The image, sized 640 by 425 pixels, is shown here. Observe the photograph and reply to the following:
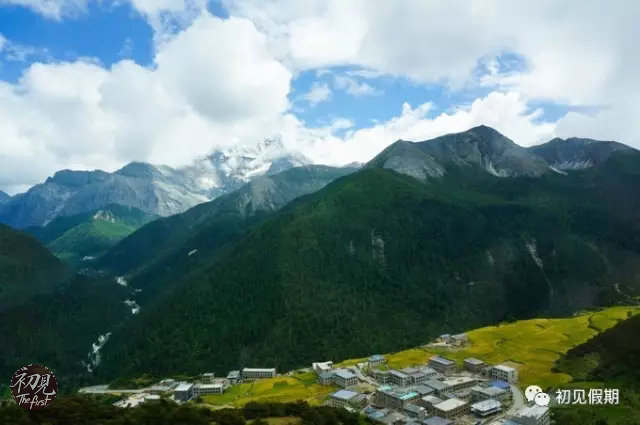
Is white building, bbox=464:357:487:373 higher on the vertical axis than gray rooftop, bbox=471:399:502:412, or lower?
higher

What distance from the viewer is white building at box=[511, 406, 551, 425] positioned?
85062mm

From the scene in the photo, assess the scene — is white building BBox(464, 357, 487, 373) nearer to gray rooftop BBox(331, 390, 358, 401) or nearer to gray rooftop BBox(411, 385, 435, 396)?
gray rooftop BBox(411, 385, 435, 396)

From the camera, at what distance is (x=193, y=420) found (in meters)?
76.7

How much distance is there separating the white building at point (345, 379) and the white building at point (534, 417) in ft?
128

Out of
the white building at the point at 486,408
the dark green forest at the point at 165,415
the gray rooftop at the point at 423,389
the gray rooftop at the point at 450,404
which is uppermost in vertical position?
the dark green forest at the point at 165,415

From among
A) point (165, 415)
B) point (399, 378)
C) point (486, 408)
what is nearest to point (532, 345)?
point (399, 378)

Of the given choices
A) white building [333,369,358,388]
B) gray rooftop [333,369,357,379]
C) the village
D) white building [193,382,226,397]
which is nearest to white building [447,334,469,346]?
the village

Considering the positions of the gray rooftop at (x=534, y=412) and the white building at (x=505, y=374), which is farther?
the white building at (x=505, y=374)

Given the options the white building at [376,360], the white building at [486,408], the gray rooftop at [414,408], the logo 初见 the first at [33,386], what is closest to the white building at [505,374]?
the white building at [486,408]

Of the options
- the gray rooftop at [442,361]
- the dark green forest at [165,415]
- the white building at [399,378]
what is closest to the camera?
the dark green forest at [165,415]

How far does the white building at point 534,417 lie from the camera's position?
3349 inches

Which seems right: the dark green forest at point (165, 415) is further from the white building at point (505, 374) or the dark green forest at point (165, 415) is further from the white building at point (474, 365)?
the white building at point (474, 365)

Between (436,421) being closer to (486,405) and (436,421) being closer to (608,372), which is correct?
(486,405)

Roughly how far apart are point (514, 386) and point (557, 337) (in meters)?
44.3
